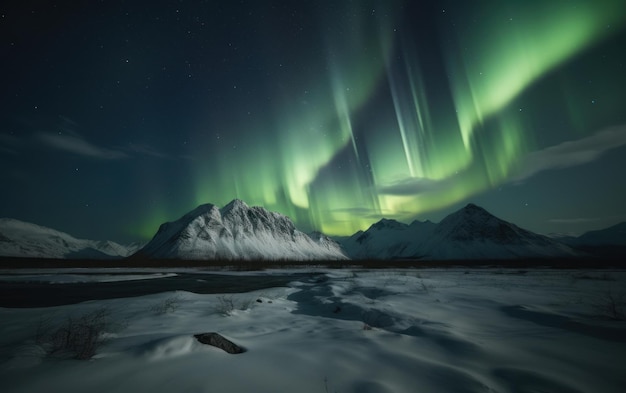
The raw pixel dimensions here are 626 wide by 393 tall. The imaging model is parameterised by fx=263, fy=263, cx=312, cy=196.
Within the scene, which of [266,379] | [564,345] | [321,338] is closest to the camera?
[266,379]

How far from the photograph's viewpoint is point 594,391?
12.0 ft

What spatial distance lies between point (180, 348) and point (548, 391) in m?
5.84

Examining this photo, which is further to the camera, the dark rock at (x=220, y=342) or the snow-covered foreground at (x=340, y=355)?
the dark rock at (x=220, y=342)

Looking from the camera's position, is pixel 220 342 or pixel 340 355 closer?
pixel 340 355

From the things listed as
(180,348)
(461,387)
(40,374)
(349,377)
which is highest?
(40,374)

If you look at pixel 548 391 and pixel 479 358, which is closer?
pixel 548 391

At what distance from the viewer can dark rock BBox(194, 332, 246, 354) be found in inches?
204

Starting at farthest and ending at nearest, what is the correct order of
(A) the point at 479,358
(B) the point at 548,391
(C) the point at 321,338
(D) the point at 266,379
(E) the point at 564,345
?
1. (C) the point at 321,338
2. (E) the point at 564,345
3. (A) the point at 479,358
4. (D) the point at 266,379
5. (B) the point at 548,391

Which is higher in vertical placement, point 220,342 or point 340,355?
point 220,342

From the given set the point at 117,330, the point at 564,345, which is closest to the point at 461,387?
the point at 564,345

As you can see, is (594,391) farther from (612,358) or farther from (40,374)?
(40,374)

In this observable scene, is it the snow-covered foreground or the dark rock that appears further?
the dark rock

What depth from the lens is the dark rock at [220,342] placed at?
517 centimetres

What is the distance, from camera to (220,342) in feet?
17.5
